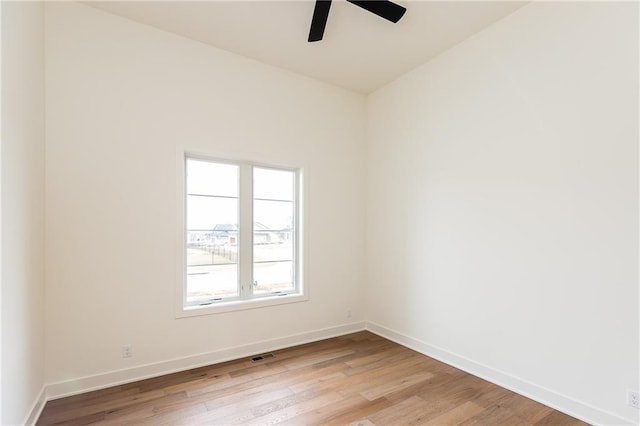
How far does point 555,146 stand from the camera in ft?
8.12

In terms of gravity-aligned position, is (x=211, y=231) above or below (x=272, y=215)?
below

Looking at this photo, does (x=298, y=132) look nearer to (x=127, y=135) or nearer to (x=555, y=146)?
(x=127, y=135)

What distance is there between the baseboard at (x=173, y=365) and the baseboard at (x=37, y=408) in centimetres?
5

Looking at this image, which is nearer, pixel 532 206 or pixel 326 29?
pixel 532 206

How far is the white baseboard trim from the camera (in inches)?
86.3

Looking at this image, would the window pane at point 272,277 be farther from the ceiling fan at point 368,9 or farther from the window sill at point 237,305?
the ceiling fan at point 368,9

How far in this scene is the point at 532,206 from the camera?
2602mm

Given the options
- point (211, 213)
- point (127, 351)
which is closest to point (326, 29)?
point (211, 213)

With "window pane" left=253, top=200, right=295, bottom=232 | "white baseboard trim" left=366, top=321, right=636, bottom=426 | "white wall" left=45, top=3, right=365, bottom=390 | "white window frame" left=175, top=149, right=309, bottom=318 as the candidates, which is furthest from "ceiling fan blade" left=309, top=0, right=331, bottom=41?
"white baseboard trim" left=366, top=321, right=636, bottom=426

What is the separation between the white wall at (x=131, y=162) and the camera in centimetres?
258

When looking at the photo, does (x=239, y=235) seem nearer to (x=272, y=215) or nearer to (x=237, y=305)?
(x=272, y=215)

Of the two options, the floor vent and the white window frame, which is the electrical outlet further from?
the floor vent

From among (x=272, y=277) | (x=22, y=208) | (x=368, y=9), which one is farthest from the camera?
(x=272, y=277)

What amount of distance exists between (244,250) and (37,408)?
1980 mm
